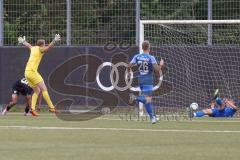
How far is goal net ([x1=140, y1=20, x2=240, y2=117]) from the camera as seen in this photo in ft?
80.5

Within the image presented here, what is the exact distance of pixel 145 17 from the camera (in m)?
27.0

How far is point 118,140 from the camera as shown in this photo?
1406 centimetres

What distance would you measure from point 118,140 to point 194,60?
37.8 feet

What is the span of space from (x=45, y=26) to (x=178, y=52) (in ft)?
16.2

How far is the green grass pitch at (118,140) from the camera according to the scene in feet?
37.2

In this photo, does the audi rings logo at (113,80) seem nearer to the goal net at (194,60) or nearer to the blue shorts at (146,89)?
the goal net at (194,60)

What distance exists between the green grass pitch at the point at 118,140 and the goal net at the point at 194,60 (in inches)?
202

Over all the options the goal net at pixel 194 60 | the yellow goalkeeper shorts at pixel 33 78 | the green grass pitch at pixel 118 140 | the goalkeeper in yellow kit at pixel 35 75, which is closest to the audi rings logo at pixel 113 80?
the goal net at pixel 194 60

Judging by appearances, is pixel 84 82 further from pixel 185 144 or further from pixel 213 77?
pixel 185 144

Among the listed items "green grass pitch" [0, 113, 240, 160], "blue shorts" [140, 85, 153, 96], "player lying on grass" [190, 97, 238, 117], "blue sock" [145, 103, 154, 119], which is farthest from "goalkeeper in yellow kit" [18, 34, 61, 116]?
"player lying on grass" [190, 97, 238, 117]

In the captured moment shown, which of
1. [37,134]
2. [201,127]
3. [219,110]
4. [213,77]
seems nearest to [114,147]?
[37,134]

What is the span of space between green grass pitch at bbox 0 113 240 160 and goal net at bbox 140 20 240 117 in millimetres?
5135

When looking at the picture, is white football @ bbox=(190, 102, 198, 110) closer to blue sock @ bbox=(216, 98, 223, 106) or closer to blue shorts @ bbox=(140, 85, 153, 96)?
blue sock @ bbox=(216, 98, 223, 106)

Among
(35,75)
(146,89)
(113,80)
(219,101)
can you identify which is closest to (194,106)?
(219,101)
